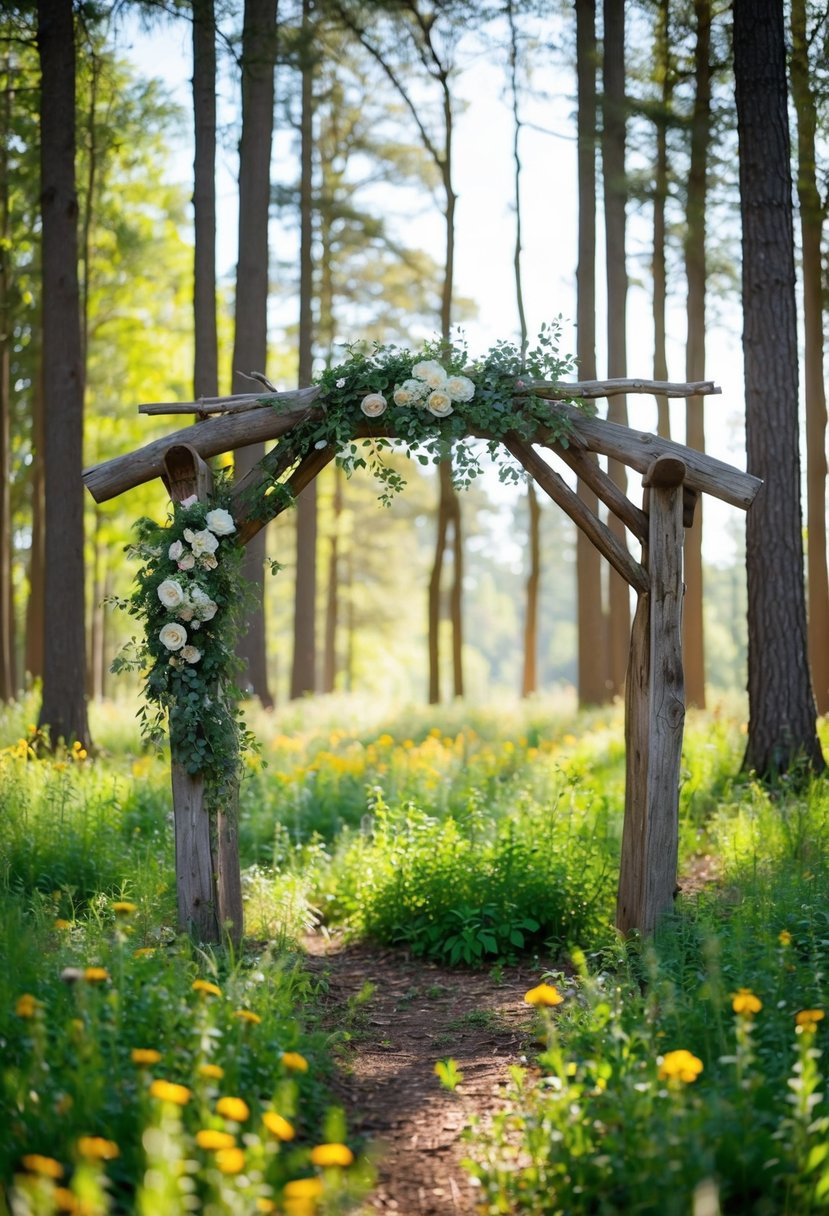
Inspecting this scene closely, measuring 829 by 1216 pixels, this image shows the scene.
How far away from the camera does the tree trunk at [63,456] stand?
982 cm

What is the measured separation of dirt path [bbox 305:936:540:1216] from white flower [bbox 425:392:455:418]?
116 inches

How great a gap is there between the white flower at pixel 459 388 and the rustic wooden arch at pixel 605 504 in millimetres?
270

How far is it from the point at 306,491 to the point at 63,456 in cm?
682

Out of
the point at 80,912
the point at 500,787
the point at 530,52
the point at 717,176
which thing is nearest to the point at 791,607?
the point at 500,787

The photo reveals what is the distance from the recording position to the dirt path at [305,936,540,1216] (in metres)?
3.74

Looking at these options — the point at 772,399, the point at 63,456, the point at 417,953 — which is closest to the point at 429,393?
the point at 417,953

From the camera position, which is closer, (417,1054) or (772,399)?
(417,1054)

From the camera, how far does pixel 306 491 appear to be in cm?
1664

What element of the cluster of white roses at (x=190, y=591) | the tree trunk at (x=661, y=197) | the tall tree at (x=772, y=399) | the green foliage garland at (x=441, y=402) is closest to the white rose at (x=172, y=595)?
the cluster of white roses at (x=190, y=591)

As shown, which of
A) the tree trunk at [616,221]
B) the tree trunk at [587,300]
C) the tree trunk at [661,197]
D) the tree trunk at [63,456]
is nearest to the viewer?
the tree trunk at [63,456]

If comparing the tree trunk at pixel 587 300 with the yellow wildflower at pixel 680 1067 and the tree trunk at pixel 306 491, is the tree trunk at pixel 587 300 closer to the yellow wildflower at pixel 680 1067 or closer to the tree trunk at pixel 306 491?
the tree trunk at pixel 306 491

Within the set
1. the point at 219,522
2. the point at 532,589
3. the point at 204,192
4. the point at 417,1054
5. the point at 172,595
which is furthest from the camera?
the point at 532,589

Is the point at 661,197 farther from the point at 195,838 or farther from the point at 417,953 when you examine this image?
the point at 195,838

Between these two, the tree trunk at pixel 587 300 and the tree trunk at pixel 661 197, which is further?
the tree trunk at pixel 587 300
